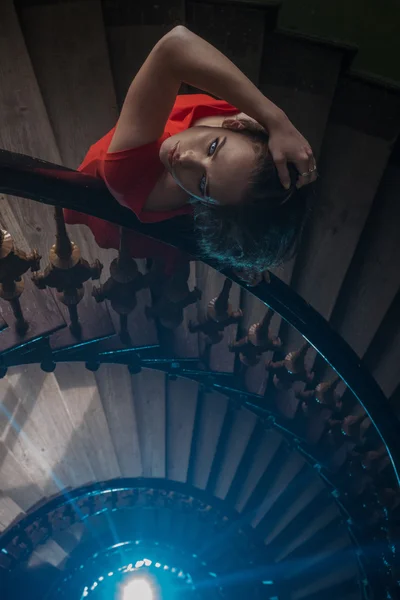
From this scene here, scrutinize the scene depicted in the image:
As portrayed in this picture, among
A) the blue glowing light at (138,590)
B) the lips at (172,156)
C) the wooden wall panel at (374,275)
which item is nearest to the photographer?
the lips at (172,156)

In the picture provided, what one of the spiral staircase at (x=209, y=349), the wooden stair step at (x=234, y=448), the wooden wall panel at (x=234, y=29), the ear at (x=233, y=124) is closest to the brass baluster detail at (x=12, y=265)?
the spiral staircase at (x=209, y=349)

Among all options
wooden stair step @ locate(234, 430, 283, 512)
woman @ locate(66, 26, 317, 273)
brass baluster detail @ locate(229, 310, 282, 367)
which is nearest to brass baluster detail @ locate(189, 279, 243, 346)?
brass baluster detail @ locate(229, 310, 282, 367)

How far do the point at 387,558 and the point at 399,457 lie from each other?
948 mm

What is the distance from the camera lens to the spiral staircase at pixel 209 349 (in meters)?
2.24

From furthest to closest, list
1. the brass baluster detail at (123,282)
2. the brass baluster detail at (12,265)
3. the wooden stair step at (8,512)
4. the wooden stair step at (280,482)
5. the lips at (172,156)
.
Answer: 1. the wooden stair step at (280,482)
2. the wooden stair step at (8,512)
3. the brass baluster detail at (123,282)
4. the brass baluster detail at (12,265)
5. the lips at (172,156)

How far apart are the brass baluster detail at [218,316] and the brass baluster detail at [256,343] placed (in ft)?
0.62

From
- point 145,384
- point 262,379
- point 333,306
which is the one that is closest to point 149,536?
point 145,384

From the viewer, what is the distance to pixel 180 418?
3979mm

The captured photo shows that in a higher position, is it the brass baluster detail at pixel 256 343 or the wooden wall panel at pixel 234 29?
the wooden wall panel at pixel 234 29

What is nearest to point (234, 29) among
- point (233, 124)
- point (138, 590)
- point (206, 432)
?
point (233, 124)

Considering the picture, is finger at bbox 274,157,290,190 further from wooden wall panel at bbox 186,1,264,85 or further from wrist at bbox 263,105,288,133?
wooden wall panel at bbox 186,1,264,85

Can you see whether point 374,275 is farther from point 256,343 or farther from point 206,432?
point 206,432

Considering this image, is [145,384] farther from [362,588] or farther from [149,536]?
[149,536]

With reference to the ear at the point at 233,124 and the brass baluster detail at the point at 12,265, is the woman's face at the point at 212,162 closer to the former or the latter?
the ear at the point at 233,124
